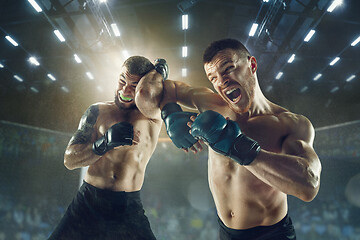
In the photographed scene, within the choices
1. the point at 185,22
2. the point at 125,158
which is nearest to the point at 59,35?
the point at 185,22

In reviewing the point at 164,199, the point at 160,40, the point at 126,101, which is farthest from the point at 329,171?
the point at 126,101

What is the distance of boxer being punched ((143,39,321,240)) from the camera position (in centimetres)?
102

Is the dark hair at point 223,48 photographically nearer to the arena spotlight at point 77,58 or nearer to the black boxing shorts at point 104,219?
the black boxing shorts at point 104,219

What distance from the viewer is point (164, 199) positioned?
22.0 feet

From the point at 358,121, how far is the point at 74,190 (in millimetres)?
9248

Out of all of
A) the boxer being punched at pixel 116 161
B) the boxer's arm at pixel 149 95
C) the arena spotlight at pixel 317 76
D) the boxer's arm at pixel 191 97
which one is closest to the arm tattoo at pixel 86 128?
the boxer being punched at pixel 116 161

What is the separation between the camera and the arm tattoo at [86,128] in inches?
82.2

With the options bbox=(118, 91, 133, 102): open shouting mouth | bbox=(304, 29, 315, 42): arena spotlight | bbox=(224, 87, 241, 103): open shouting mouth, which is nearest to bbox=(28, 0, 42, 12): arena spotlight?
bbox=(118, 91, 133, 102): open shouting mouth

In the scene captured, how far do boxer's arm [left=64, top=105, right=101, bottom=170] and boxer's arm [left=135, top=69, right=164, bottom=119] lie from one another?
2.38ft

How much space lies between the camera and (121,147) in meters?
2.06

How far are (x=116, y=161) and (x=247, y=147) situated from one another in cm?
144

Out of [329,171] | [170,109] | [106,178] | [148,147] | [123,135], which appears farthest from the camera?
[329,171]

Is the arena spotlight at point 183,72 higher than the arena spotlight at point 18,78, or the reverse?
the arena spotlight at point 18,78

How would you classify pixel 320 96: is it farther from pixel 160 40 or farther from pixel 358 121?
pixel 160 40
